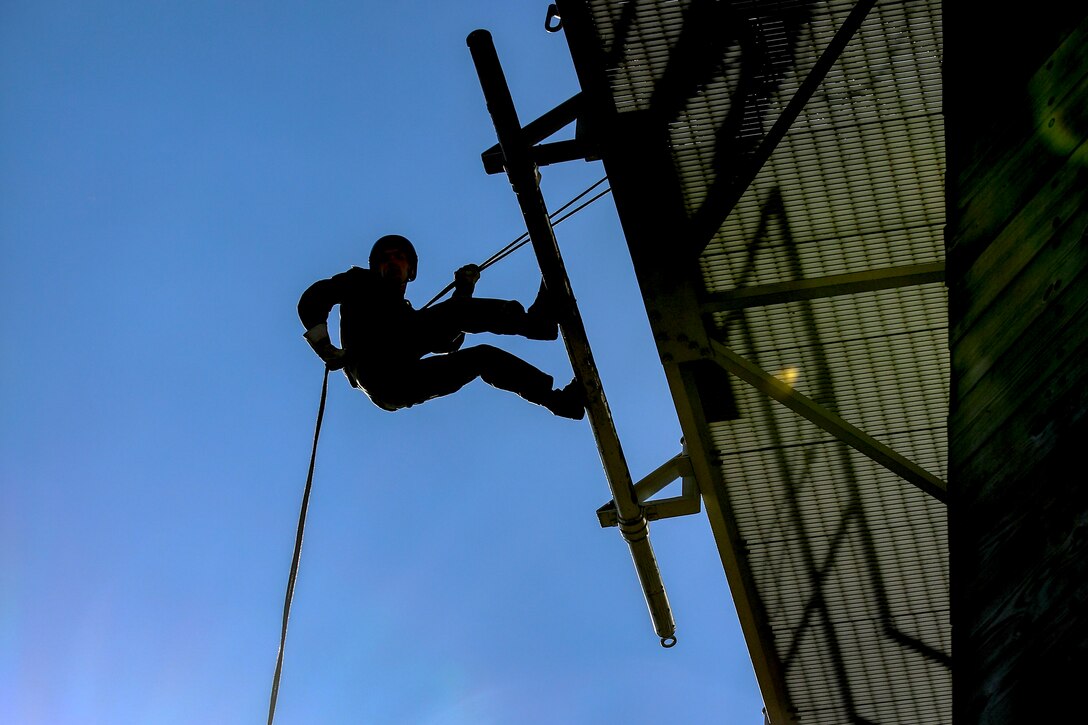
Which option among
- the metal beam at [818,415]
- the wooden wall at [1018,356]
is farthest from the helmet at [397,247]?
the wooden wall at [1018,356]

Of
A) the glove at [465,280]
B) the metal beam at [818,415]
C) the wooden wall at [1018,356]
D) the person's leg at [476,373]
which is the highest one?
the glove at [465,280]

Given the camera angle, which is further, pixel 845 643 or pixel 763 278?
pixel 845 643

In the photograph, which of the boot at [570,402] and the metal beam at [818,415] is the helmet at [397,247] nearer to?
the boot at [570,402]

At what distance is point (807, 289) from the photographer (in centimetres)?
605

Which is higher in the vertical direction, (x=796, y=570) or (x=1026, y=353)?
(x=796, y=570)

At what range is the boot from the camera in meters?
6.21

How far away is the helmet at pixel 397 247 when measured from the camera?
7.23m

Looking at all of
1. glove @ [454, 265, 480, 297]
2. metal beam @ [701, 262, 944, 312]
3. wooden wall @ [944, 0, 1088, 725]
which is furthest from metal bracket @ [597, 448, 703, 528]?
wooden wall @ [944, 0, 1088, 725]

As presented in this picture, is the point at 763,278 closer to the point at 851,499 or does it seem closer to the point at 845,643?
the point at 851,499

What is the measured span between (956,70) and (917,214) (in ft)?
11.7

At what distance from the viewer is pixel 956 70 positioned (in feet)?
8.34

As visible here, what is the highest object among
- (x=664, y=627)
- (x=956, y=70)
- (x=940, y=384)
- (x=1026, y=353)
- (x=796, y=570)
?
(x=940, y=384)

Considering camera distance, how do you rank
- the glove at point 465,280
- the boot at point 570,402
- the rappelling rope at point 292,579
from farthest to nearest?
the glove at point 465,280, the boot at point 570,402, the rappelling rope at point 292,579

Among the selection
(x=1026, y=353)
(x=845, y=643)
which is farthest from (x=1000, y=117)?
(x=845, y=643)
